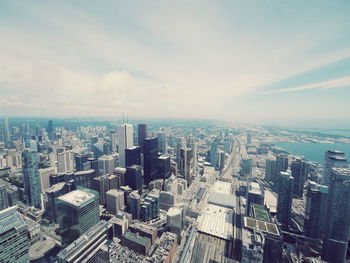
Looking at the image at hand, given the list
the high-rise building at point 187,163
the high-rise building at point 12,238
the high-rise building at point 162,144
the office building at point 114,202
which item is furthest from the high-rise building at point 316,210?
the high-rise building at point 162,144

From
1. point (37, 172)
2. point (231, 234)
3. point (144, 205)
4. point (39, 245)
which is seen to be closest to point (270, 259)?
point (231, 234)

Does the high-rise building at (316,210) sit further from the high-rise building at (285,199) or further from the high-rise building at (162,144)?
the high-rise building at (162,144)

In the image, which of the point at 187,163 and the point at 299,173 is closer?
the point at 299,173

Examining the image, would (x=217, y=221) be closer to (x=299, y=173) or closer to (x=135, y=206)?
(x=135, y=206)

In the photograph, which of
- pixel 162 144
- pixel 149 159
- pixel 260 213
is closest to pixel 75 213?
pixel 149 159

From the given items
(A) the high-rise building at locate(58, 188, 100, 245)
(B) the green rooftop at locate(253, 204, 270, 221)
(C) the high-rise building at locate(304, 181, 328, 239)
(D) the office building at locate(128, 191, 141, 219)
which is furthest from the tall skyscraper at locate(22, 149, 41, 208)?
(C) the high-rise building at locate(304, 181, 328, 239)

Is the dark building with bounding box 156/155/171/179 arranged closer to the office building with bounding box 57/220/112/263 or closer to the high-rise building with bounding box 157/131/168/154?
the high-rise building with bounding box 157/131/168/154
